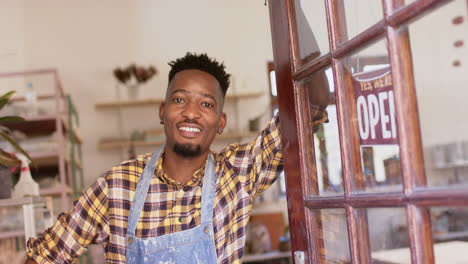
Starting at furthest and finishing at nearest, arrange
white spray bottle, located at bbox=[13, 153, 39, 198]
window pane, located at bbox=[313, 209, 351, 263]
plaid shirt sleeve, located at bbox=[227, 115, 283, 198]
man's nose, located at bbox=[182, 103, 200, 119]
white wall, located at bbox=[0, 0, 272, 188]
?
white wall, located at bbox=[0, 0, 272, 188] < white spray bottle, located at bbox=[13, 153, 39, 198] < man's nose, located at bbox=[182, 103, 200, 119] < plaid shirt sleeve, located at bbox=[227, 115, 283, 198] < window pane, located at bbox=[313, 209, 351, 263]

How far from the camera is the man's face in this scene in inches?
67.4

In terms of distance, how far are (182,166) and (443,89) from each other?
106 cm

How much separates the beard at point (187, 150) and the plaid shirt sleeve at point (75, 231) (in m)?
0.25

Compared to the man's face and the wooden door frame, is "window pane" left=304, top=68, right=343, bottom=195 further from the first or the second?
the man's face

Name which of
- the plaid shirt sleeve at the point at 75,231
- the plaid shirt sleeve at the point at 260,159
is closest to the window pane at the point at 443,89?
the plaid shirt sleeve at the point at 260,159

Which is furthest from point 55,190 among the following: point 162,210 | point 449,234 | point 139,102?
point 449,234

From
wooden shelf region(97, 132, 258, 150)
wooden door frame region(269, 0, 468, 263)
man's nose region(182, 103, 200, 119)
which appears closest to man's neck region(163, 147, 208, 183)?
man's nose region(182, 103, 200, 119)

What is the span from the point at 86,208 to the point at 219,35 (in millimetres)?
4400

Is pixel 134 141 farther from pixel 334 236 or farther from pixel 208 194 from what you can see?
pixel 334 236

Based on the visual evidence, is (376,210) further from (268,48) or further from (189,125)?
(268,48)

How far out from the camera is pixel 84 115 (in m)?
5.74

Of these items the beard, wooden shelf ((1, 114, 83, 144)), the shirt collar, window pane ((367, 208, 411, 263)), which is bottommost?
window pane ((367, 208, 411, 263))

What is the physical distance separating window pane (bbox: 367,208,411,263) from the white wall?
486cm

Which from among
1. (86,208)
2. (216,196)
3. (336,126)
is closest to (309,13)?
(336,126)
